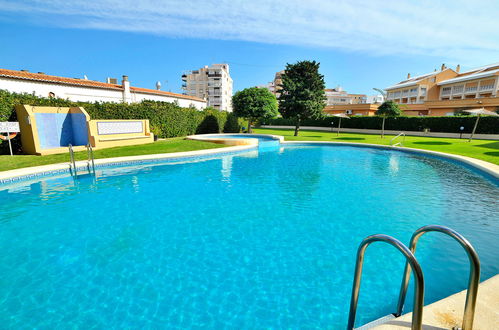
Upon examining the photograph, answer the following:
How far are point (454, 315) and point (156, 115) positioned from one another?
992 inches

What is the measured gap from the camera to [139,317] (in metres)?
3.56

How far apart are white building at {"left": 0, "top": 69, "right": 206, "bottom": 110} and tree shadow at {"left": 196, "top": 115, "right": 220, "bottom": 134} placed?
4.14 metres

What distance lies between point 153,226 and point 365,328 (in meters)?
5.41

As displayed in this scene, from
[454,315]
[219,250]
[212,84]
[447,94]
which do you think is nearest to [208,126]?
[219,250]

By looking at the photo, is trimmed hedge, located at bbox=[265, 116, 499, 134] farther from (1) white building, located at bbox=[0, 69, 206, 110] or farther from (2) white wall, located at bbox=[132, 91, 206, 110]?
(1) white building, located at bbox=[0, 69, 206, 110]

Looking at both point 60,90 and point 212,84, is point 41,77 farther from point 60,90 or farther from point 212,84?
point 212,84

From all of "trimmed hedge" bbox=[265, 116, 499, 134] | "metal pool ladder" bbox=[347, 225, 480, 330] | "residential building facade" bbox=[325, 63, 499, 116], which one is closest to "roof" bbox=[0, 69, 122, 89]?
"metal pool ladder" bbox=[347, 225, 480, 330]

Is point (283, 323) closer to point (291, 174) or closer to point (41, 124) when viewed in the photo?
point (291, 174)

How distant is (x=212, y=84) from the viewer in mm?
87250

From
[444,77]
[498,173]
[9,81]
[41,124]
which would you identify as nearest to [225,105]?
[444,77]

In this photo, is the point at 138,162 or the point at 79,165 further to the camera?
the point at 138,162

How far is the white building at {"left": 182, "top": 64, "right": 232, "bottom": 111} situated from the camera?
285 feet

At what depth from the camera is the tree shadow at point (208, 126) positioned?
31014 mm

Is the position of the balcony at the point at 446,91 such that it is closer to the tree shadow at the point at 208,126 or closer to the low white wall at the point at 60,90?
the tree shadow at the point at 208,126
